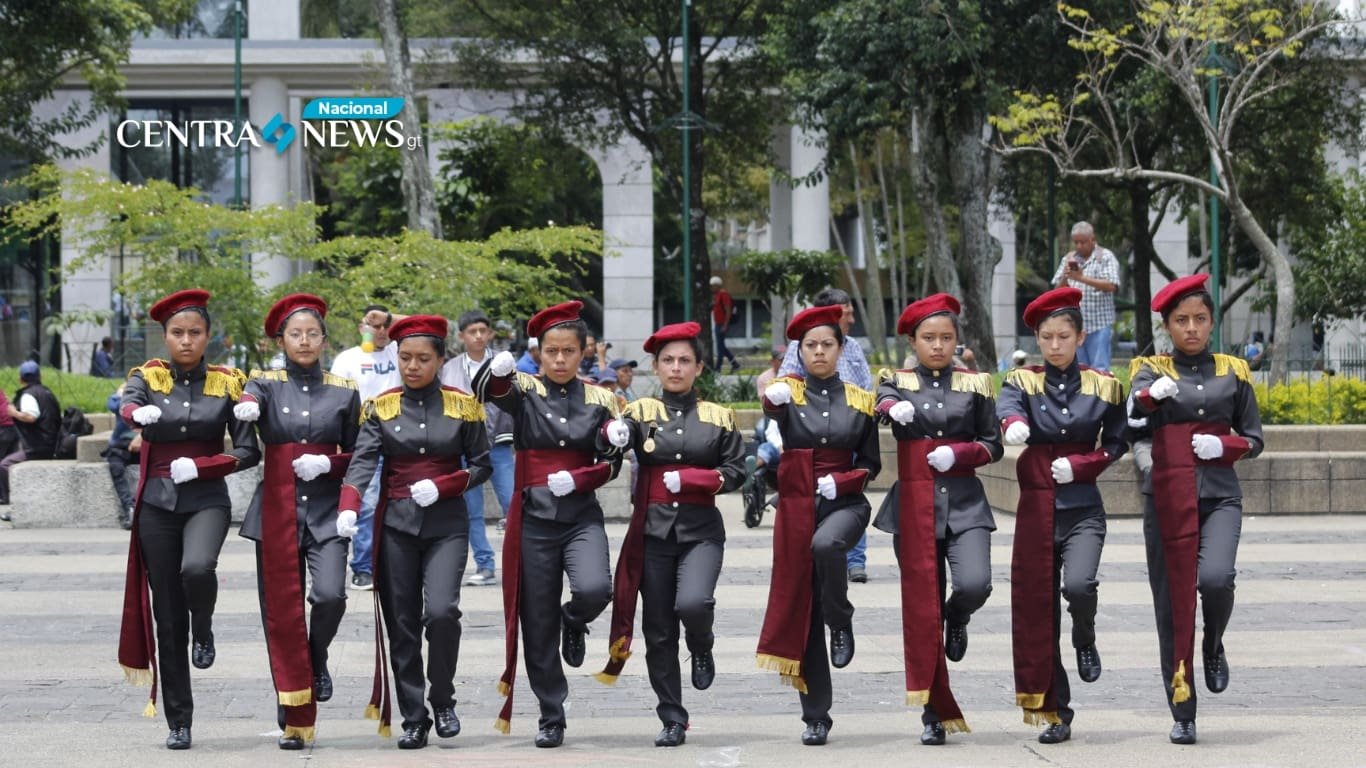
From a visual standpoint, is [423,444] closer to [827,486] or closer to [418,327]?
[418,327]

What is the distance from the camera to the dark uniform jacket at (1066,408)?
26.0 ft

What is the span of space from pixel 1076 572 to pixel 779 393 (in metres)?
1.43

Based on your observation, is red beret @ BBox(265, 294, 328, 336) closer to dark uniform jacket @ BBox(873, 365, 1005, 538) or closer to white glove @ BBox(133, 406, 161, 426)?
white glove @ BBox(133, 406, 161, 426)

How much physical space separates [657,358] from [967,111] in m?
20.2

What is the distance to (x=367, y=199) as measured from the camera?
40375mm

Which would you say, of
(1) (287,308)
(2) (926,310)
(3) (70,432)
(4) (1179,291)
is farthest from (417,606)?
(3) (70,432)

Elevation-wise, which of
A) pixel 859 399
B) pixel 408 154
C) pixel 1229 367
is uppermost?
pixel 408 154

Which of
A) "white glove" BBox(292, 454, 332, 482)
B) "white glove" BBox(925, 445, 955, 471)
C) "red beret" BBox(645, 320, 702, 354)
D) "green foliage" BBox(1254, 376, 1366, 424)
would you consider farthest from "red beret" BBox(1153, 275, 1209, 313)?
→ "green foliage" BBox(1254, 376, 1366, 424)

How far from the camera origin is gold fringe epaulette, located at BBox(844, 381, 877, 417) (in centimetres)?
802

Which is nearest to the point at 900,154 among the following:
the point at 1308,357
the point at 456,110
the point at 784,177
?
the point at 784,177

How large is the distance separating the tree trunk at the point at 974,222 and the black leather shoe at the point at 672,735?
19.8m

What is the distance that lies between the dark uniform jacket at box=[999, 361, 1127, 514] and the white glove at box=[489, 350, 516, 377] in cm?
204

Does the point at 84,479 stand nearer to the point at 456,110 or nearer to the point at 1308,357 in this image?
the point at 1308,357

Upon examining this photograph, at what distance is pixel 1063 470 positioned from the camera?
7734mm
